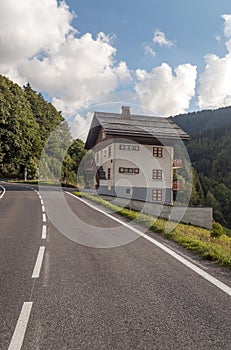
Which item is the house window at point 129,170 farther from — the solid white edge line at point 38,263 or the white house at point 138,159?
the solid white edge line at point 38,263

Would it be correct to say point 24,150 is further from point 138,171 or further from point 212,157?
point 212,157

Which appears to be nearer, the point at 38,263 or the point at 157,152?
the point at 38,263

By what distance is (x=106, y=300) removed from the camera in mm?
4430

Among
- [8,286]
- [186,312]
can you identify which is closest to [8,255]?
[8,286]

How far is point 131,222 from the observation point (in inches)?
476

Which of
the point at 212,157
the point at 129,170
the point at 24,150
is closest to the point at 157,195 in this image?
the point at 129,170

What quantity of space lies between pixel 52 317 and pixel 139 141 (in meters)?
31.2

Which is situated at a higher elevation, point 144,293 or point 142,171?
point 142,171

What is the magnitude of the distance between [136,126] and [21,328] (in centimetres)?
3200

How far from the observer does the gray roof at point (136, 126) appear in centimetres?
3284

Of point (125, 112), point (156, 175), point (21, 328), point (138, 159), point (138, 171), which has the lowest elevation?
point (21, 328)

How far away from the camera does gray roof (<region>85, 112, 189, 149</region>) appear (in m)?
32.8

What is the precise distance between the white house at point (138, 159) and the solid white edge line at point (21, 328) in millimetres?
27877

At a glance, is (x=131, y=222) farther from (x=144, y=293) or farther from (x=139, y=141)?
(x=139, y=141)
